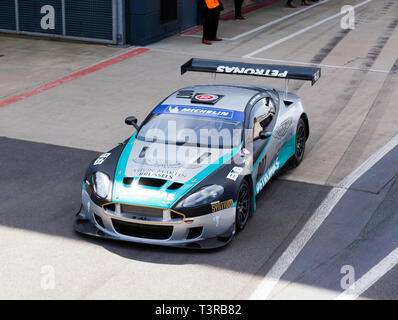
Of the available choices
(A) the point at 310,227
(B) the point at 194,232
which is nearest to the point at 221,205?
(B) the point at 194,232

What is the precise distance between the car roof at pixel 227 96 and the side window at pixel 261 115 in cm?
16

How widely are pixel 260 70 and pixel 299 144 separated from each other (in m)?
1.30

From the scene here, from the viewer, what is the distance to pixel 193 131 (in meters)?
8.67

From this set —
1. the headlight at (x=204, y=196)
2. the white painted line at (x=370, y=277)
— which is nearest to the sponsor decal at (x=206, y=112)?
the headlight at (x=204, y=196)

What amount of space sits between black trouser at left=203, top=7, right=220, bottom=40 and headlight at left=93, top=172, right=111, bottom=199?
11745 millimetres

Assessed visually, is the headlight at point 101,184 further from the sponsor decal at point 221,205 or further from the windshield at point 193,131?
the sponsor decal at point 221,205

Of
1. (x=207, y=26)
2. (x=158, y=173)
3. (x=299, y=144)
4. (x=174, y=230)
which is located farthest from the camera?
(x=207, y=26)

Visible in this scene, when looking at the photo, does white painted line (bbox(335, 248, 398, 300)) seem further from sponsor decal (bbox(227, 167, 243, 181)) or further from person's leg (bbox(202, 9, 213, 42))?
person's leg (bbox(202, 9, 213, 42))

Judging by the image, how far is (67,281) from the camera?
6.97 metres

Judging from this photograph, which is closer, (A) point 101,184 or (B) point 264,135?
(A) point 101,184

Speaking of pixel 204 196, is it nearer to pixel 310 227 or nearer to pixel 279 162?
pixel 310 227

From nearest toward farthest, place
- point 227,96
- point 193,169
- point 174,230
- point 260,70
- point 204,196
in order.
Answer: point 174,230, point 204,196, point 193,169, point 227,96, point 260,70

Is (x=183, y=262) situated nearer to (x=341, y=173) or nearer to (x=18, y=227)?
(x=18, y=227)

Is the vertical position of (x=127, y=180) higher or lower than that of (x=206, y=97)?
lower
